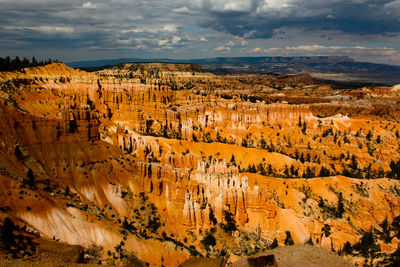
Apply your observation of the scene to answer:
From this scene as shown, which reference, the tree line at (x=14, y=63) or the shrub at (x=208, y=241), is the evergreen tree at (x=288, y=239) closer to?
the shrub at (x=208, y=241)

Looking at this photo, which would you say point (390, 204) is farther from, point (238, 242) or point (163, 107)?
point (163, 107)

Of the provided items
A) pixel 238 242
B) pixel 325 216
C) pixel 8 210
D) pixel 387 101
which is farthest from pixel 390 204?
pixel 387 101

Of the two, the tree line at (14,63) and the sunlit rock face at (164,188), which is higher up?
the tree line at (14,63)

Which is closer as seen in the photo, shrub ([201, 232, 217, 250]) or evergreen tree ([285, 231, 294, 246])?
shrub ([201, 232, 217, 250])

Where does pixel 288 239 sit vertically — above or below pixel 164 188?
below

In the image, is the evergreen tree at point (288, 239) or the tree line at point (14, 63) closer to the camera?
the evergreen tree at point (288, 239)

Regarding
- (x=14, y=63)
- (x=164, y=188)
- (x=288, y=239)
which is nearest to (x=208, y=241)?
(x=164, y=188)

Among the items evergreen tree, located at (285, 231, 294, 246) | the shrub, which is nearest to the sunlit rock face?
the shrub

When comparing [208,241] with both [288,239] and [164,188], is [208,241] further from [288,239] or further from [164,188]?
[288,239]

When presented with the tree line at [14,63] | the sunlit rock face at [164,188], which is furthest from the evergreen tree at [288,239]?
the tree line at [14,63]

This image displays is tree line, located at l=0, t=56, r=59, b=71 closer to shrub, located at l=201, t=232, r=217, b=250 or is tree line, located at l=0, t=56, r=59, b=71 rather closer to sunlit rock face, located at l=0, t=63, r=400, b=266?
sunlit rock face, located at l=0, t=63, r=400, b=266

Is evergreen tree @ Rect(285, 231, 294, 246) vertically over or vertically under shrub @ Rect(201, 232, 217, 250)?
under

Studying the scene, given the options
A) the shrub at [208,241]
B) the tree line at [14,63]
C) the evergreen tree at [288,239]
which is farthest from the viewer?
the tree line at [14,63]
